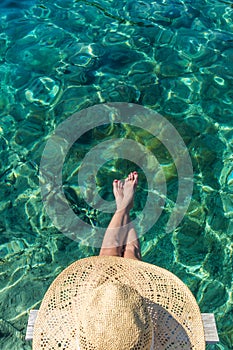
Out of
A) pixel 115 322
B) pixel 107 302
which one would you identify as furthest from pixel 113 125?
pixel 115 322

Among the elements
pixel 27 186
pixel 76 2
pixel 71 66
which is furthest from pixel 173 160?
pixel 76 2

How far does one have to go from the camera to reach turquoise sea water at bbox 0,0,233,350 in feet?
13.9

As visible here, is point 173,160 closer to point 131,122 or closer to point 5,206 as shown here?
point 131,122

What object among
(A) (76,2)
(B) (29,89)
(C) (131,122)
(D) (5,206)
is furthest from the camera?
(A) (76,2)

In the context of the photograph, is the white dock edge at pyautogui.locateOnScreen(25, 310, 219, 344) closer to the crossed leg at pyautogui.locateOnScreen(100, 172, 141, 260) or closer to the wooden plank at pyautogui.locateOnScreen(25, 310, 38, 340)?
the wooden plank at pyautogui.locateOnScreen(25, 310, 38, 340)

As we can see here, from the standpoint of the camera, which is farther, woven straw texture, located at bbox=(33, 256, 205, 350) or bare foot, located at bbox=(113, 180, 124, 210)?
bare foot, located at bbox=(113, 180, 124, 210)

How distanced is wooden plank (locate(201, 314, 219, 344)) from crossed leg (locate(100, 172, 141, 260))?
91 cm

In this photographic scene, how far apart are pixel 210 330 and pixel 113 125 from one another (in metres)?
2.93

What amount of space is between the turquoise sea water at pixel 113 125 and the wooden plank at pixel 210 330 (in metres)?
0.65

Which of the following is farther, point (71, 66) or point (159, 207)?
point (71, 66)

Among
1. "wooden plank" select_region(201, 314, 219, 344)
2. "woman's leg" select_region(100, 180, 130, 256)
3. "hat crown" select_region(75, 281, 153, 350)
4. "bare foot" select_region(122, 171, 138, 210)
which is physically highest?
"hat crown" select_region(75, 281, 153, 350)

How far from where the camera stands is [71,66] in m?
6.09

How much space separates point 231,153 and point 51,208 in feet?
7.58

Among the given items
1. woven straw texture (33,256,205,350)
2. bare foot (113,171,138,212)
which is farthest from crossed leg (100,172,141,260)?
woven straw texture (33,256,205,350)
